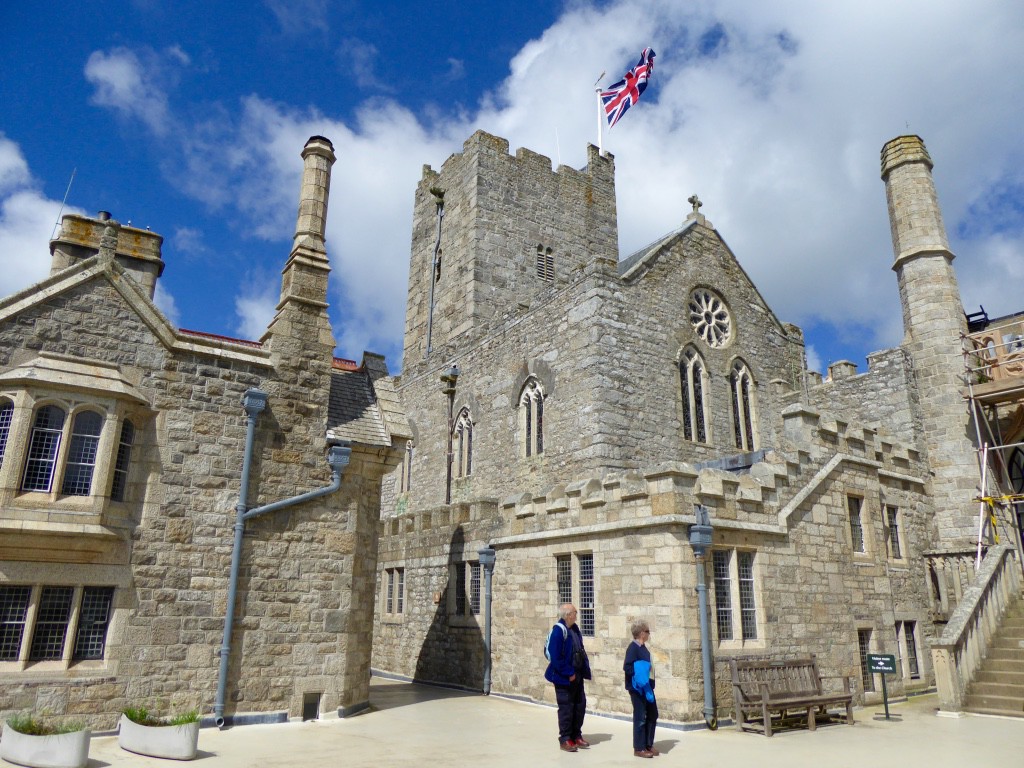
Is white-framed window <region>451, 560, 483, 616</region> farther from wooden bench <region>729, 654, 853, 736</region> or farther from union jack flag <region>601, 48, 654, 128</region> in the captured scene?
union jack flag <region>601, 48, 654, 128</region>

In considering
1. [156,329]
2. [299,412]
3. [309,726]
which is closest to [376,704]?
[309,726]

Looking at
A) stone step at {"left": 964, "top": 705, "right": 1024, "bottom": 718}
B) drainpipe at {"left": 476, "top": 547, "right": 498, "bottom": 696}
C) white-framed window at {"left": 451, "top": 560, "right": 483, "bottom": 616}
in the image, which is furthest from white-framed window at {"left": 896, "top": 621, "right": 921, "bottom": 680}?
white-framed window at {"left": 451, "top": 560, "right": 483, "bottom": 616}

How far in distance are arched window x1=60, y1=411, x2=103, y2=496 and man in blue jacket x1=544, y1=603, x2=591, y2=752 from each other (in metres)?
6.69

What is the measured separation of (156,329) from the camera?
1087 centimetres

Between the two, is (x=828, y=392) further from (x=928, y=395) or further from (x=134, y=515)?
(x=134, y=515)

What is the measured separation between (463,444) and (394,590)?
528cm

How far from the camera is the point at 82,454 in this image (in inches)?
390

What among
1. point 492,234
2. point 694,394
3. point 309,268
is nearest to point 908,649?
point 694,394

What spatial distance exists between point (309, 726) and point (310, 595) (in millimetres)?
1884

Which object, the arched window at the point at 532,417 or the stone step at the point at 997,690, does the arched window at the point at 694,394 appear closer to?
the arched window at the point at 532,417

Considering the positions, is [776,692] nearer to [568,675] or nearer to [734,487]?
[734,487]

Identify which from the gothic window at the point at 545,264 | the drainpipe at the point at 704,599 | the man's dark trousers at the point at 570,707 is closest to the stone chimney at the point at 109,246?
the man's dark trousers at the point at 570,707

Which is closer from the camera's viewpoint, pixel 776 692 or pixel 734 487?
pixel 776 692

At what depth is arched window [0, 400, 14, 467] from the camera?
371 inches
